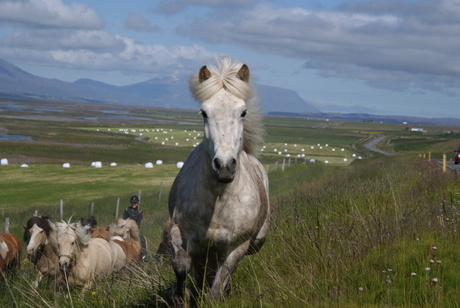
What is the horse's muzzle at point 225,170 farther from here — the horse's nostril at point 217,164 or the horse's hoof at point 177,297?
the horse's hoof at point 177,297

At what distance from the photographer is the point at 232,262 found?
640 centimetres

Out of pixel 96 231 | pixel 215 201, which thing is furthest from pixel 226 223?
pixel 96 231

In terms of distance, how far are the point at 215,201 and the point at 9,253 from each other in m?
7.22

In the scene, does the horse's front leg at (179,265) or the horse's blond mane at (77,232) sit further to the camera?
the horse's blond mane at (77,232)

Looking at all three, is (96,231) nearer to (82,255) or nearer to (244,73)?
(82,255)

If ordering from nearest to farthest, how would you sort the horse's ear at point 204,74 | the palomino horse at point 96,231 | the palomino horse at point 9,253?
the horse's ear at point 204,74 → the palomino horse at point 9,253 → the palomino horse at point 96,231

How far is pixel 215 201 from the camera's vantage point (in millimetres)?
6219

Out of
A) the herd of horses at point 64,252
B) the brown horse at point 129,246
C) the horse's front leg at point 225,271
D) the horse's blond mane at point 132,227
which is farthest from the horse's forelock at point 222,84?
the horse's blond mane at point 132,227

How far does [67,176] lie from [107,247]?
1621 inches

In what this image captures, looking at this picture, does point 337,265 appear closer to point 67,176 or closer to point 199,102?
point 199,102

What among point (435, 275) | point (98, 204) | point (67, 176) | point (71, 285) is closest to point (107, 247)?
point (71, 285)

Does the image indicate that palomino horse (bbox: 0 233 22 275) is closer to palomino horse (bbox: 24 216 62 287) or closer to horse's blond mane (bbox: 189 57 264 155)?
palomino horse (bbox: 24 216 62 287)

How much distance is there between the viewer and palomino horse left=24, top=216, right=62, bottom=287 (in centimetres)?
1165

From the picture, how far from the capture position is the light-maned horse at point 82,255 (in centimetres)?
1112
